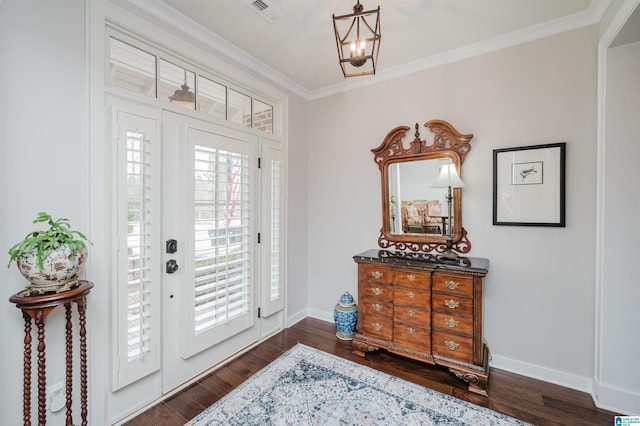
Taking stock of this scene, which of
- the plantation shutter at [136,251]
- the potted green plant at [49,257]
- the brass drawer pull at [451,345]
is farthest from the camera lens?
the brass drawer pull at [451,345]

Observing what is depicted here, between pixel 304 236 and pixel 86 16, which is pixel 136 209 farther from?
pixel 304 236

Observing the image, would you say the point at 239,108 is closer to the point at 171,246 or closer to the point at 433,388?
the point at 171,246

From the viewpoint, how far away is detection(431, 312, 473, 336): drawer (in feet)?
7.19

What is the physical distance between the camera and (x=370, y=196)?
3.18 m

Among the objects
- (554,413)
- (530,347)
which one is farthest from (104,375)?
(530,347)

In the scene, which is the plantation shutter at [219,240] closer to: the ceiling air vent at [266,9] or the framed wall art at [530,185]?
the ceiling air vent at [266,9]

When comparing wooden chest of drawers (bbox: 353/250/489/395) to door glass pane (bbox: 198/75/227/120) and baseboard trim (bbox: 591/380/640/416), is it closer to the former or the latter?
baseboard trim (bbox: 591/380/640/416)

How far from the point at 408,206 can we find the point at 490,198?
75cm

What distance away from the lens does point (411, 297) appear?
244 cm

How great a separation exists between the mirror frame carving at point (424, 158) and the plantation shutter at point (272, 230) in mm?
1160

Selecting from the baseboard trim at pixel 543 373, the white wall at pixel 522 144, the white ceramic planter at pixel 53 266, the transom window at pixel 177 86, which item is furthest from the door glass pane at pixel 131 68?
the baseboard trim at pixel 543 373

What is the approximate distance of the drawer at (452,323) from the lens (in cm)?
219

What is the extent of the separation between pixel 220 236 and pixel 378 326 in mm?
1740

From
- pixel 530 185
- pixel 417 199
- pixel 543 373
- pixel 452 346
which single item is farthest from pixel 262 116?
pixel 543 373
